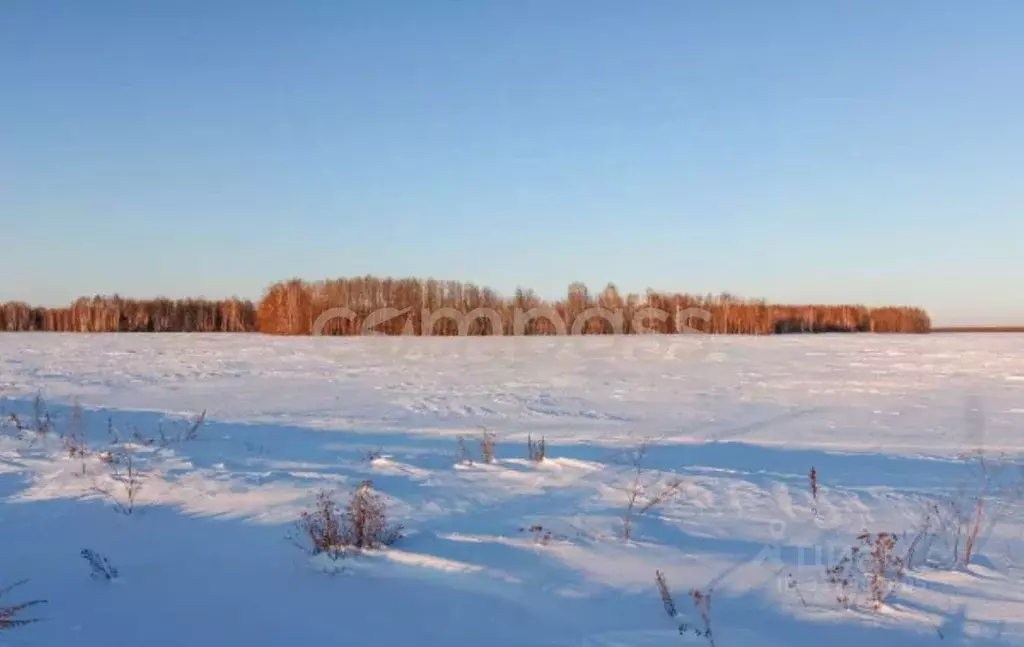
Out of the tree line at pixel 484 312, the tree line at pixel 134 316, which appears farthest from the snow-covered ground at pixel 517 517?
the tree line at pixel 134 316

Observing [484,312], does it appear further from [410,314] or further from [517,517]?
[517,517]

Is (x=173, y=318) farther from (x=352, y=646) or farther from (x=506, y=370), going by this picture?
(x=352, y=646)

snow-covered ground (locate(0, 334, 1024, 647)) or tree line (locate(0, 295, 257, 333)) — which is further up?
tree line (locate(0, 295, 257, 333))

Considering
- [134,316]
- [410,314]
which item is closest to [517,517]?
[410,314]

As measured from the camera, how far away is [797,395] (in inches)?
424

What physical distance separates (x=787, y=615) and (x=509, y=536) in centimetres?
154

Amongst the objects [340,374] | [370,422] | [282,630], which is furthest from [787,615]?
[340,374]

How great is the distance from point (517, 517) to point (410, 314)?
25.1 m

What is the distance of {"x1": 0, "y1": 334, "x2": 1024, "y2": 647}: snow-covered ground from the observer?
306cm

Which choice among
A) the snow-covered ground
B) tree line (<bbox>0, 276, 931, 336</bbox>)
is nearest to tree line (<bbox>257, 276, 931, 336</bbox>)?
tree line (<bbox>0, 276, 931, 336</bbox>)

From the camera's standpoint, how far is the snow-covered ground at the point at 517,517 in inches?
121

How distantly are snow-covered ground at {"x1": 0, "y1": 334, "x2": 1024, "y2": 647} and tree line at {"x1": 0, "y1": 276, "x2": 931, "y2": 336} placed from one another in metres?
18.3

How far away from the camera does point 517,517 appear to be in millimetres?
4469

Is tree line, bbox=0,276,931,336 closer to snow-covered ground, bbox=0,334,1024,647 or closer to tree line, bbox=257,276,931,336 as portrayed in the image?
tree line, bbox=257,276,931,336
